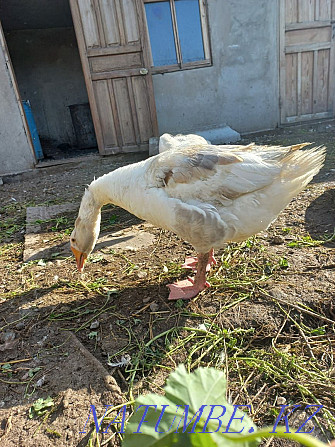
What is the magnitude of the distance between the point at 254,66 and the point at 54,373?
7344mm

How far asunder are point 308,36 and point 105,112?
5.01 metres

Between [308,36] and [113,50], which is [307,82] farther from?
[113,50]

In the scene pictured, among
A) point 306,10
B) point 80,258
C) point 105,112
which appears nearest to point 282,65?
point 306,10

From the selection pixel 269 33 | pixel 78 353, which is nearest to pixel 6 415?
pixel 78 353

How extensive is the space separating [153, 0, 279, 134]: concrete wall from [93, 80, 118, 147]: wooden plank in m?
1.08

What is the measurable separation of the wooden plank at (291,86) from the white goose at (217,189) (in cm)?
619

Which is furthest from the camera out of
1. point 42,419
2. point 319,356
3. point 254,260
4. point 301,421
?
point 254,260

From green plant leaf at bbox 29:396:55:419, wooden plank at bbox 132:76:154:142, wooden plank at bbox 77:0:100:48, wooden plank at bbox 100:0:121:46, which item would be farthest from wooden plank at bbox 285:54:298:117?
green plant leaf at bbox 29:396:55:419

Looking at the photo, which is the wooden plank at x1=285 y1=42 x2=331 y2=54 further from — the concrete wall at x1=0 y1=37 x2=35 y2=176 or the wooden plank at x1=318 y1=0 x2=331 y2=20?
the concrete wall at x1=0 y1=37 x2=35 y2=176

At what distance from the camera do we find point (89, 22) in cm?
598

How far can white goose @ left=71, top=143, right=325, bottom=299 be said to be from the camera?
207 centimetres

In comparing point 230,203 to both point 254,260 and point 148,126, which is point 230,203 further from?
point 148,126

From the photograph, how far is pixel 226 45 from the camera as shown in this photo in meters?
6.77

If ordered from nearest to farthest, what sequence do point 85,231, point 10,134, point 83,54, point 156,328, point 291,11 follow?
point 156,328 → point 85,231 → point 83,54 → point 10,134 → point 291,11
